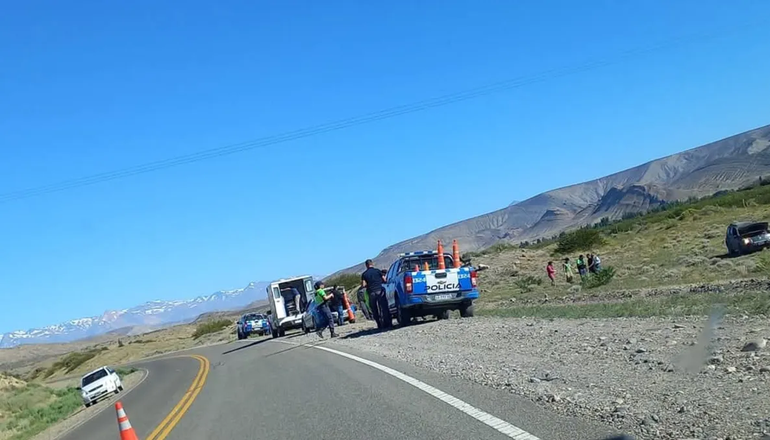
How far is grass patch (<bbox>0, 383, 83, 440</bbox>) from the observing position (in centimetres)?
2512

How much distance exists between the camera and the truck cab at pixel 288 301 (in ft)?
130

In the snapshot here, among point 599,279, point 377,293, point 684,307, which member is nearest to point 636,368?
point 684,307

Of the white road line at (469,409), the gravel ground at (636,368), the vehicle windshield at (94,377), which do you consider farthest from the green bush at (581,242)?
the white road line at (469,409)

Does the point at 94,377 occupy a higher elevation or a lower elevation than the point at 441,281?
lower

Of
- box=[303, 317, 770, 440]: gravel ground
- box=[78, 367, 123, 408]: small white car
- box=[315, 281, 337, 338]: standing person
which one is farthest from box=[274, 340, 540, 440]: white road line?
box=[78, 367, 123, 408]: small white car

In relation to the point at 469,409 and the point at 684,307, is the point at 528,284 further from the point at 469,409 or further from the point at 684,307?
the point at 469,409

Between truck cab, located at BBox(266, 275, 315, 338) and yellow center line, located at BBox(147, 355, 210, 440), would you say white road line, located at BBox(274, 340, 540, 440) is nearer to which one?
yellow center line, located at BBox(147, 355, 210, 440)

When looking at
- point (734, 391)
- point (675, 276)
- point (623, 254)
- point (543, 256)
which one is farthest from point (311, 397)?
point (543, 256)

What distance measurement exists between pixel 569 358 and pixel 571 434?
4.89 meters

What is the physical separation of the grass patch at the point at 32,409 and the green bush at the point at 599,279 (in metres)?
21.5

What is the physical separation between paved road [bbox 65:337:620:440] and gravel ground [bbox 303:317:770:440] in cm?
43

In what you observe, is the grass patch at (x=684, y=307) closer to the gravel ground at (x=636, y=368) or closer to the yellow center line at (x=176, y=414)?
the gravel ground at (x=636, y=368)

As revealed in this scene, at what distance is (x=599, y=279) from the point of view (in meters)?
33.1

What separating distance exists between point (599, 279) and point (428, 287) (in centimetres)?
1442
